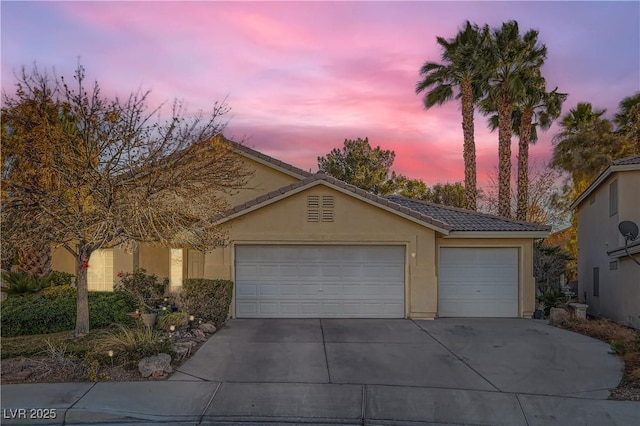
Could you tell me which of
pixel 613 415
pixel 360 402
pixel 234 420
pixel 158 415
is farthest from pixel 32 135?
pixel 613 415

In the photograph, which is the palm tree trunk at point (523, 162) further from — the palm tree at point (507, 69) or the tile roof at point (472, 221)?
the tile roof at point (472, 221)

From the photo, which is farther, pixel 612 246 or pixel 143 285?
pixel 612 246

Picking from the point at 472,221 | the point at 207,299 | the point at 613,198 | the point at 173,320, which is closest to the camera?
the point at 173,320

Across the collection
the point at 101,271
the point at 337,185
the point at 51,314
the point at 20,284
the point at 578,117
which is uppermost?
the point at 578,117

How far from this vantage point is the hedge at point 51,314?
1198cm

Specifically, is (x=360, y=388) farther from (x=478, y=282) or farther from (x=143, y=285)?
(x=143, y=285)

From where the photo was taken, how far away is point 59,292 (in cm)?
1466

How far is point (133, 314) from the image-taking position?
13.9 meters

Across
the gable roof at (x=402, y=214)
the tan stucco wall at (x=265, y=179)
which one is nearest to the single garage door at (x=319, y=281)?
the gable roof at (x=402, y=214)

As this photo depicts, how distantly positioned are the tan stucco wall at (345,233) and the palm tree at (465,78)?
1118 cm

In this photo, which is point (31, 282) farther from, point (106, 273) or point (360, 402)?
point (360, 402)

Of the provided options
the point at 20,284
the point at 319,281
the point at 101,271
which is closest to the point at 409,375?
the point at 319,281

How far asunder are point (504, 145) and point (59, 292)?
790 inches

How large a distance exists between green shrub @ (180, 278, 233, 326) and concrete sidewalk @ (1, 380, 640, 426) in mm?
4857
